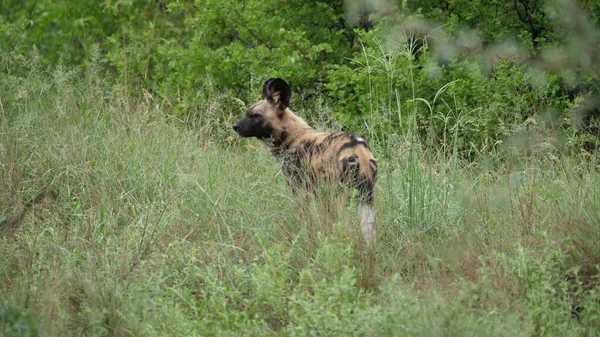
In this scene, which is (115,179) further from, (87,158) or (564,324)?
(564,324)

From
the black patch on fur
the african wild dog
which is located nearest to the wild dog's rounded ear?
the african wild dog

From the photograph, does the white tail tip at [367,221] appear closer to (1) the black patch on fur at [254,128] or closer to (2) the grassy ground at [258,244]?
(2) the grassy ground at [258,244]

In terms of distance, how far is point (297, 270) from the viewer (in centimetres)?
434

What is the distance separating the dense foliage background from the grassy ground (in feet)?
2.98

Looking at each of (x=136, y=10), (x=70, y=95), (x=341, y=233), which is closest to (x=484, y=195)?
(x=341, y=233)

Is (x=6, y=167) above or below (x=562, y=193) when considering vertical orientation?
below

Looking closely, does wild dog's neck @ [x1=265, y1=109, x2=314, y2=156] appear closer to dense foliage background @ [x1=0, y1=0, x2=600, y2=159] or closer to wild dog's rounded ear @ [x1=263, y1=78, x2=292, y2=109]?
wild dog's rounded ear @ [x1=263, y1=78, x2=292, y2=109]

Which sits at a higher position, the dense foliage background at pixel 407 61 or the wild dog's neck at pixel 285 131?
the dense foliage background at pixel 407 61

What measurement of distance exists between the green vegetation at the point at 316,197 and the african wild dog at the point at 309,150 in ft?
0.52

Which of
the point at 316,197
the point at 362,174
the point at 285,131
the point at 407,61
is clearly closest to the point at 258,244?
the point at 316,197

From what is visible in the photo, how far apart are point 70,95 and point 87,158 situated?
3.52 ft

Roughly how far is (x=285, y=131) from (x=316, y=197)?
976 mm

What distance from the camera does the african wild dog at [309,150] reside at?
4898 millimetres

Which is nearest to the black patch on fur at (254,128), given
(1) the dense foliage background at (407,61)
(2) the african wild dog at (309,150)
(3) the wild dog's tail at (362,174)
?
(2) the african wild dog at (309,150)
